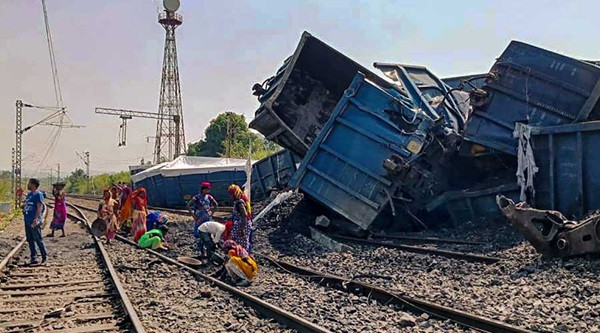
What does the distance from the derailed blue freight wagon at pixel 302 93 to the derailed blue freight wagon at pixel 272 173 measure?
460 centimetres

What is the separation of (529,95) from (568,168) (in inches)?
75.1

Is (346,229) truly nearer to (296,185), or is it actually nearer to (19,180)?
(296,185)

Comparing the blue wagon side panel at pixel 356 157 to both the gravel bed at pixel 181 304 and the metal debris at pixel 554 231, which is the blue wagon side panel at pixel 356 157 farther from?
the gravel bed at pixel 181 304

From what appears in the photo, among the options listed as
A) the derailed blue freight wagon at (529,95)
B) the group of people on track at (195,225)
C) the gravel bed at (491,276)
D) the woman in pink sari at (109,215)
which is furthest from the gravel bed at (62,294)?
the derailed blue freight wagon at (529,95)

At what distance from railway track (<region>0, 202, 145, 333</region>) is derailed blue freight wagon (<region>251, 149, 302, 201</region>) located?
8.89 meters

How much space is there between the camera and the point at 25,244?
12516mm

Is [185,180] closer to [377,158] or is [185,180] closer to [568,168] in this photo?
[377,158]

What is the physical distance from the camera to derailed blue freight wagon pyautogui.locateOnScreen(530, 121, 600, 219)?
8539 millimetres

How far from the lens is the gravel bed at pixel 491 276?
17.2 feet

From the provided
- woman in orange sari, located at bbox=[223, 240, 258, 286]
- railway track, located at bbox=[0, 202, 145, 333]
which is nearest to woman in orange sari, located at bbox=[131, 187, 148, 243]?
railway track, located at bbox=[0, 202, 145, 333]

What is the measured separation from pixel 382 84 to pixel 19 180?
111 ft

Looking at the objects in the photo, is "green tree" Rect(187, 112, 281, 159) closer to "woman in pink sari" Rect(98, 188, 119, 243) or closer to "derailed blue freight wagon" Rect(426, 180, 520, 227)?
"woman in pink sari" Rect(98, 188, 119, 243)

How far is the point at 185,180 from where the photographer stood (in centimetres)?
2647

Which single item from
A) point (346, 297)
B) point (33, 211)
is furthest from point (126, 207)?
point (346, 297)
